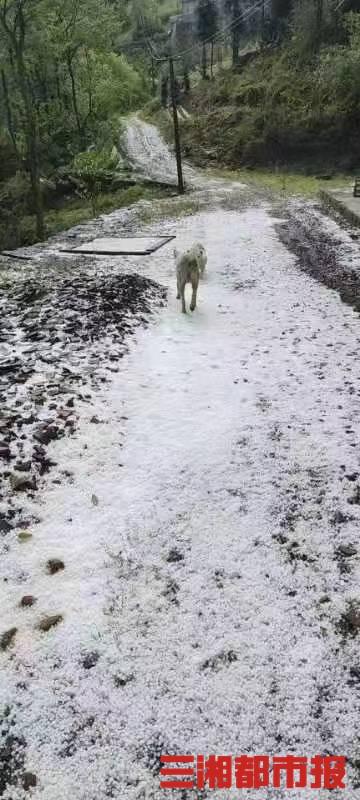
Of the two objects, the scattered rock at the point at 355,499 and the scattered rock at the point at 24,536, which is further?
the scattered rock at the point at 355,499

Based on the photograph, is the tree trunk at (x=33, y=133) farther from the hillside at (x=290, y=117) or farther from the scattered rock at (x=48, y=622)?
the scattered rock at (x=48, y=622)

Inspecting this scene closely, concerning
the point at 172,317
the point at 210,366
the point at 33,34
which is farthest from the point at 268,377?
the point at 33,34

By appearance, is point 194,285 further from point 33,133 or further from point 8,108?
point 8,108

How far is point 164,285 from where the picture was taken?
1163cm

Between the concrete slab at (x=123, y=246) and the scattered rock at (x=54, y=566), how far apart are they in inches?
480

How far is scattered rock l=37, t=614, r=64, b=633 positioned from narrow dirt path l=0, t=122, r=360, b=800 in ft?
0.11

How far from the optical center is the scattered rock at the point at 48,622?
Answer: 345 cm

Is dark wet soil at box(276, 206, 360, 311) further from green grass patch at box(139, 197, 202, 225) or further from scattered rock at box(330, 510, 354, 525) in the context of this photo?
scattered rock at box(330, 510, 354, 525)

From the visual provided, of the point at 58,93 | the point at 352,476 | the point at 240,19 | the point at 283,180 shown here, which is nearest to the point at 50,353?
the point at 352,476

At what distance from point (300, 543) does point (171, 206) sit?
22.8m

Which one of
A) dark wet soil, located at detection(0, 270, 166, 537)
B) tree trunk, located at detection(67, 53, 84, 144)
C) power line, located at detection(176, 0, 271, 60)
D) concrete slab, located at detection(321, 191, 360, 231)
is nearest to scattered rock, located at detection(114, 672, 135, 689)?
dark wet soil, located at detection(0, 270, 166, 537)

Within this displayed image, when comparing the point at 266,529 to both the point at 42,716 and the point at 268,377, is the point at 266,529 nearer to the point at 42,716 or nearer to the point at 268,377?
the point at 42,716

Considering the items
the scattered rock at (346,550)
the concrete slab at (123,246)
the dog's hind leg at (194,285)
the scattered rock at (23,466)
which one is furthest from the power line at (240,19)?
the scattered rock at (346,550)

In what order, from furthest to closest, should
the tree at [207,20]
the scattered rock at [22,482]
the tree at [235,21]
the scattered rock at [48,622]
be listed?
the tree at [207,20], the tree at [235,21], the scattered rock at [22,482], the scattered rock at [48,622]
